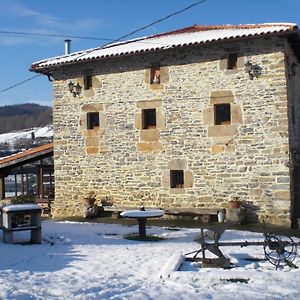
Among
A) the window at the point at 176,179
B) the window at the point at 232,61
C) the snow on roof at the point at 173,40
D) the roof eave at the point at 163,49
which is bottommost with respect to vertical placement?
the window at the point at 176,179

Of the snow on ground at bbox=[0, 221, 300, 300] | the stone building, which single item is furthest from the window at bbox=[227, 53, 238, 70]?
the snow on ground at bbox=[0, 221, 300, 300]

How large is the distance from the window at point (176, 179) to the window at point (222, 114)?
199 cm

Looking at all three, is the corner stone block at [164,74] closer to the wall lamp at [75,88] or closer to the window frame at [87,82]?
Result: the window frame at [87,82]

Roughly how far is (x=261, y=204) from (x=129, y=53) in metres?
6.08

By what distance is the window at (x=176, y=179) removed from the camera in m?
14.8

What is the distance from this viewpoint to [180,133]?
14.6 metres

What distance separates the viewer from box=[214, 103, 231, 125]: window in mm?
14195

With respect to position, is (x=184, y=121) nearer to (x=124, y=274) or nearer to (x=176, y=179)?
(x=176, y=179)

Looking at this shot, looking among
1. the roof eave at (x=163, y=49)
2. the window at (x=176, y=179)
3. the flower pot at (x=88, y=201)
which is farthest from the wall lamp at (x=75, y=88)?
the window at (x=176, y=179)

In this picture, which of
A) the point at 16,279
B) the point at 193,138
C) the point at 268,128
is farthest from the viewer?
the point at 193,138

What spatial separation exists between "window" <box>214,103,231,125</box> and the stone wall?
0.18 m

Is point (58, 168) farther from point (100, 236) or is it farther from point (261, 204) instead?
point (261, 204)

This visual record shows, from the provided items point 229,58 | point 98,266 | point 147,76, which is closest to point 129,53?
point 147,76

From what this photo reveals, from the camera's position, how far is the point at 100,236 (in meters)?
11.4
